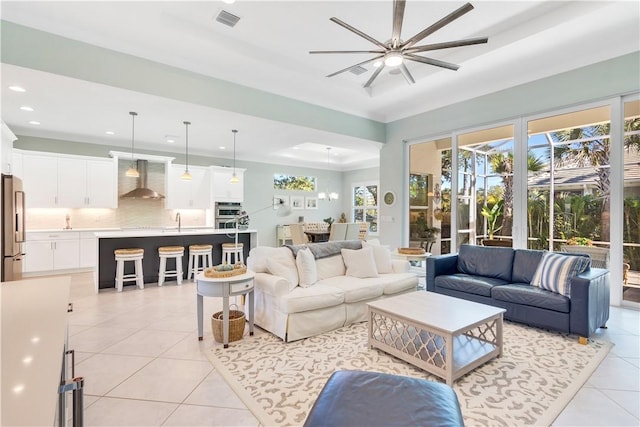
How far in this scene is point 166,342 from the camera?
309 centimetres

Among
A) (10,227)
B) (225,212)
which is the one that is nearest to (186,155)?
(225,212)

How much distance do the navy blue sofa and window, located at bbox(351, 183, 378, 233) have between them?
233 inches

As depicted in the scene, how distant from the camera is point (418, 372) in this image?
2492 mm

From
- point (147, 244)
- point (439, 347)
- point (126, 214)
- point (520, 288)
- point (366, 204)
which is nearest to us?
point (439, 347)

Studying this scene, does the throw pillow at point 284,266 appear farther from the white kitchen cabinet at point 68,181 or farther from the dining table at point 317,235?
the white kitchen cabinet at point 68,181

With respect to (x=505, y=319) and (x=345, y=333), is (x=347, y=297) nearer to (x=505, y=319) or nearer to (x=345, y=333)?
(x=345, y=333)

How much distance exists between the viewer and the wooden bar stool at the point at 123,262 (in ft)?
16.6

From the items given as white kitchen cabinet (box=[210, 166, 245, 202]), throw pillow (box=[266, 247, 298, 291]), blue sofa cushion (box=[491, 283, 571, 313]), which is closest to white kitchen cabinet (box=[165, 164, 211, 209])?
white kitchen cabinet (box=[210, 166, 245, 202])

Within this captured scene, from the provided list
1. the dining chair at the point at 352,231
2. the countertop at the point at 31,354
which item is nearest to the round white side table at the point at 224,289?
the countertop at the point at 31,354

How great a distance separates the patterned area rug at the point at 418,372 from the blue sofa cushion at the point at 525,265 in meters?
0.68

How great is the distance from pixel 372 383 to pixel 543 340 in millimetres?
2560

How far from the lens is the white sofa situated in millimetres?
3135

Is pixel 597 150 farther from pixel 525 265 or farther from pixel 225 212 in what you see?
pixel 225 212

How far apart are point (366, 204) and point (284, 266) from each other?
742 centimetres
